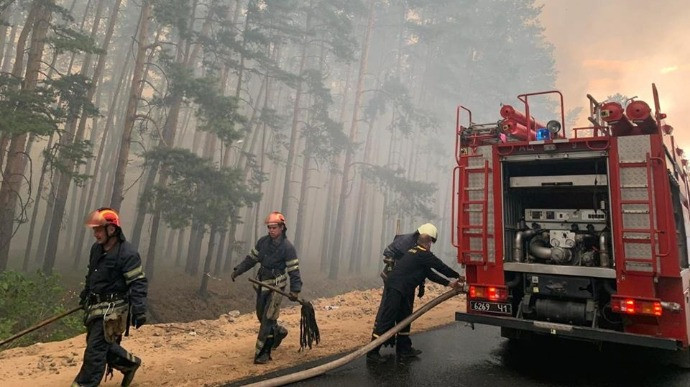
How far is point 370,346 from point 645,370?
3.71 meters

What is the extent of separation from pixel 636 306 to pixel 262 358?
178 inches

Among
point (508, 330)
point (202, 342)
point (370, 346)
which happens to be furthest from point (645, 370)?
point (202, 342)

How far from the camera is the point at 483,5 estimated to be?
1400 inches

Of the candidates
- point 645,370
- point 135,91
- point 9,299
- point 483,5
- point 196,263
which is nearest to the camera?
point 645,370

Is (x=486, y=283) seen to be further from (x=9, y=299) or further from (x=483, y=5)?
(x=483, y=5)

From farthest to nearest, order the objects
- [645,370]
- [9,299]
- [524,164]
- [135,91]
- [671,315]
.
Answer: [135,91]
[9,299]
[524,164]
[645,370]
[671,315]

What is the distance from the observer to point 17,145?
12.6m

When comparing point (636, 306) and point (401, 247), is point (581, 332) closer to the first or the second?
point (636, 306)

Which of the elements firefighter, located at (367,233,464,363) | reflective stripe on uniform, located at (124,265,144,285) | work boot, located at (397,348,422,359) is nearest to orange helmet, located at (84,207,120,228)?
reflective stripe on uniform, located at (124,265,144,285)

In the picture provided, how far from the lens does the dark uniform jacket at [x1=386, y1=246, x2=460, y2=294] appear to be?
5.91m

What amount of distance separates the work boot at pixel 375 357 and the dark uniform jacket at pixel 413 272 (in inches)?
36.0

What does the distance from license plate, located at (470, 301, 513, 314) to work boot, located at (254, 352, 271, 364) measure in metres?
2.87

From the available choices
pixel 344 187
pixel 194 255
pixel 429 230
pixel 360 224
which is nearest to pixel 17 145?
pixel 194 255

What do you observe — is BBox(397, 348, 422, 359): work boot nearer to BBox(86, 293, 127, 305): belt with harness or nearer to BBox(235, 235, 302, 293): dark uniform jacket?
BBox(235, 235, 302, 293): dark uniform jacket
